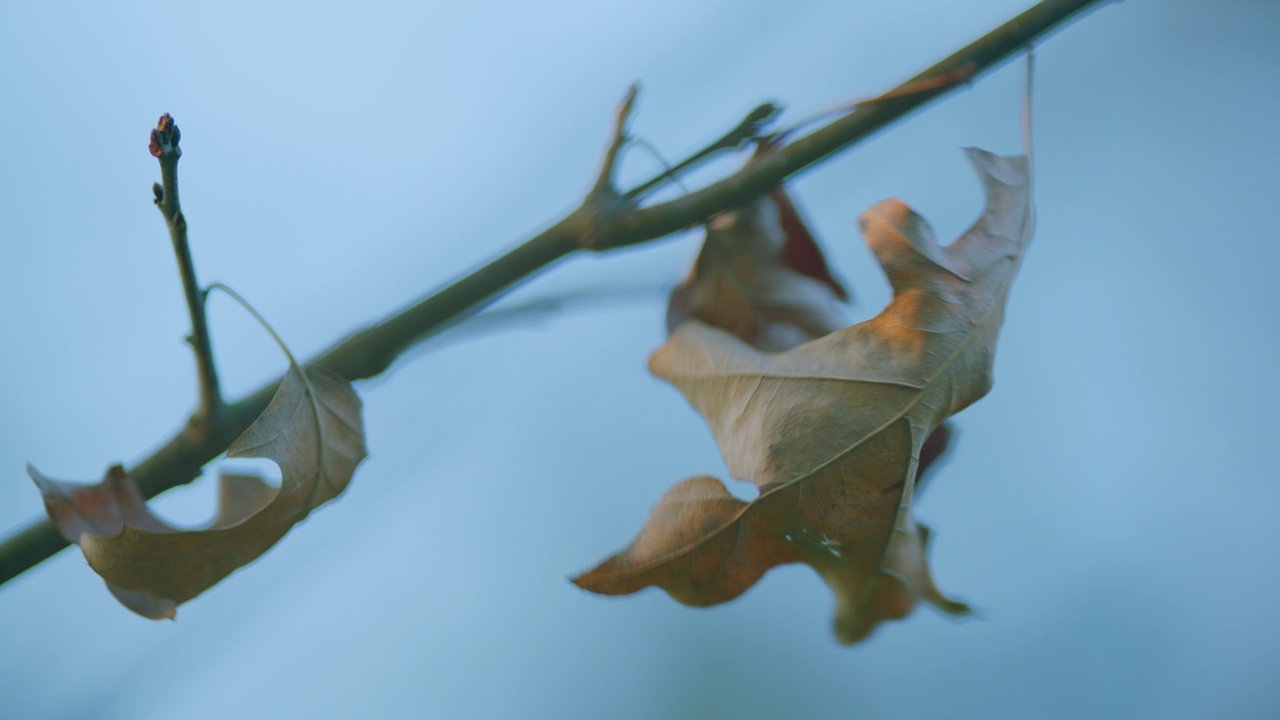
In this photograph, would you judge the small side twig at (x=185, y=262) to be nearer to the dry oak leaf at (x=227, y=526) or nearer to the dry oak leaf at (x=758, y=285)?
the dry oak leaf at (x=227, y=526)

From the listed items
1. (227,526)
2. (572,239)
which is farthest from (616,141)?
(227,526)

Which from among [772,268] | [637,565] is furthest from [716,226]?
[637,565]

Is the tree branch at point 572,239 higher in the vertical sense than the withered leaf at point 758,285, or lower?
higher

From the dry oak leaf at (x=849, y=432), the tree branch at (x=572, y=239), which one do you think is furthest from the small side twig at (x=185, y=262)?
the dry oak leaf at (x=849, y=432)

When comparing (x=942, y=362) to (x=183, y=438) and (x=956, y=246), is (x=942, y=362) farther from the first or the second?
(x=183, y=438)

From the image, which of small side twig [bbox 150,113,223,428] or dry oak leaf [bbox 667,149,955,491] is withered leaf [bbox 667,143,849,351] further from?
small side twig [bbox 150,113,223,428]

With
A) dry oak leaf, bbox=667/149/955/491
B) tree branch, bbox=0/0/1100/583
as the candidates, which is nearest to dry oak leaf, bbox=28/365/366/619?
tree branch, bbox=0/0/1100/583
